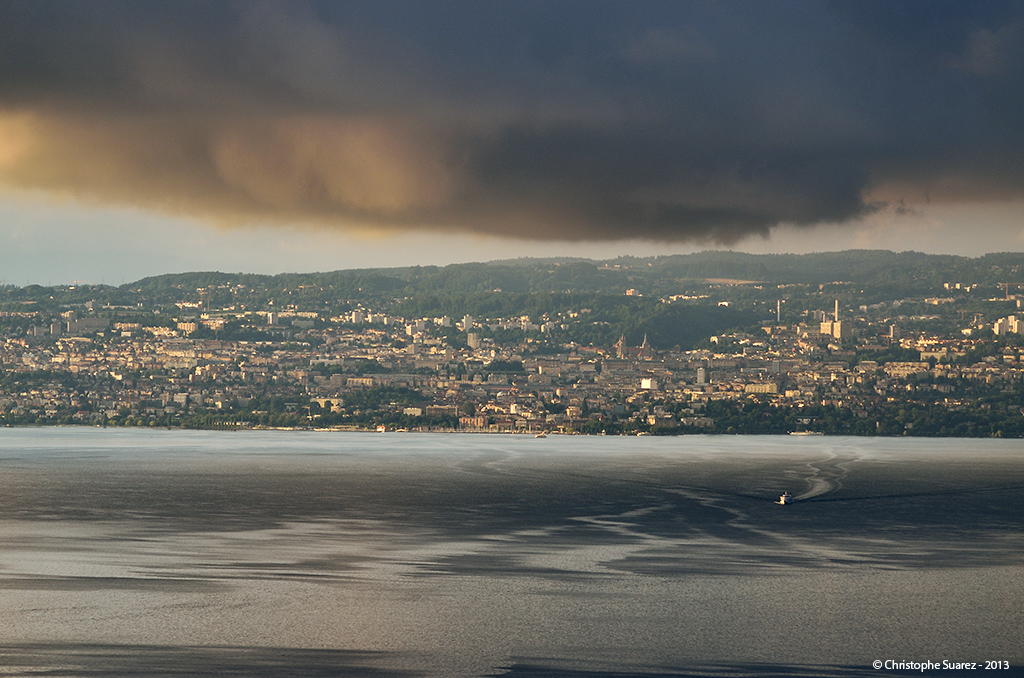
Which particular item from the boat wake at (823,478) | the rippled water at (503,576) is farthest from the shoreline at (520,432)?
the rippled water at (503,576)

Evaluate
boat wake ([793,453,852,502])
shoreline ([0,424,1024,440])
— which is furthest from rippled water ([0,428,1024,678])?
shoreline ([0,424,1024,440])

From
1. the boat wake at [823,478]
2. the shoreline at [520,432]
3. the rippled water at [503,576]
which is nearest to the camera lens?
the rippled water at [503,576]

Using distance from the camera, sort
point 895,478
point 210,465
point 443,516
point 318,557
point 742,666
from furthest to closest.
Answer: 1. point 210,465
2. point 895,478
3. point 443,516
4. point 318,557
5. point 742,666

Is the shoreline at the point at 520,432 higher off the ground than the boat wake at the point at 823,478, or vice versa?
the boat wake at the point at 823,478

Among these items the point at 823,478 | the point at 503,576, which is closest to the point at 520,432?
the point at 823,478

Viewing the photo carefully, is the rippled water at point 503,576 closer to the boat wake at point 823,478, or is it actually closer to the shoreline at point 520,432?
the boat wake at point 823,478

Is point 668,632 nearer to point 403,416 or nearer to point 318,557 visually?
point 318,557

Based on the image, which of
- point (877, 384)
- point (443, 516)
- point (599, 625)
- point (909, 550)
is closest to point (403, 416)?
point (877, 384)

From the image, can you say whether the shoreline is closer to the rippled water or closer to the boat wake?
the boat wake
